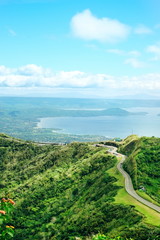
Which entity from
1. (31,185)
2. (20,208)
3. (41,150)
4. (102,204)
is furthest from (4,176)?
(102,204)

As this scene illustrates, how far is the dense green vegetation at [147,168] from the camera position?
4509 cm

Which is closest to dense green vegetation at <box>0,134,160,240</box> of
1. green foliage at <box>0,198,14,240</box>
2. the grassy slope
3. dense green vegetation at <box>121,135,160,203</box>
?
the grassy slope

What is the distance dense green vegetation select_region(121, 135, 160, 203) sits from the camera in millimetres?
45094

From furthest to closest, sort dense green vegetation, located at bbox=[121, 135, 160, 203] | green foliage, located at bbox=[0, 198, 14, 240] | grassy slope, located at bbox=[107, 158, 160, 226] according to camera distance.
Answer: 1. dense green vegetation, located at bbox=[121, 135, 160, 203]
2. grassy slope, located at bbox=[107, 158, 160, 226]
3. green foliage, located at bbox=[0, 198, 14, 240]

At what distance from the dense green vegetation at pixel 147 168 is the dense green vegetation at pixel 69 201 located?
4724mm

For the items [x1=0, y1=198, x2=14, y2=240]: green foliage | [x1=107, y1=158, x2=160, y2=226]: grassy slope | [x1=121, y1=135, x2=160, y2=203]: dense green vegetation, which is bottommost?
[x1=107, y1=158, x2=160, y2=226]: grassy slope

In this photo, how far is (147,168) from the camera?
5312 cm

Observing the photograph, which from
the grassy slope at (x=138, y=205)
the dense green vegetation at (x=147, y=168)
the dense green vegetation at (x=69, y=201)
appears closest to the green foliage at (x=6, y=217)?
the dense green vegetation at (x=69, y=201)

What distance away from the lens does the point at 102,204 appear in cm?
3991

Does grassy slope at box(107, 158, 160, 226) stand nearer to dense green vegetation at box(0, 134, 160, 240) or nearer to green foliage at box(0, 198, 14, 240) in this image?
dense green vegetation at box(0, 134, 160, 240)

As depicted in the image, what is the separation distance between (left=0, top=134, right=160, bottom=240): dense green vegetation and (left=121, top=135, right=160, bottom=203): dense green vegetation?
186 inches

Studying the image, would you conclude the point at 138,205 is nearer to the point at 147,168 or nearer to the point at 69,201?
the point at 147,168

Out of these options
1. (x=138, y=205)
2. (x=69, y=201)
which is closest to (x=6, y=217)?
(x=138, y=205)

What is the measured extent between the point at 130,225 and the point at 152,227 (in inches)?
118
